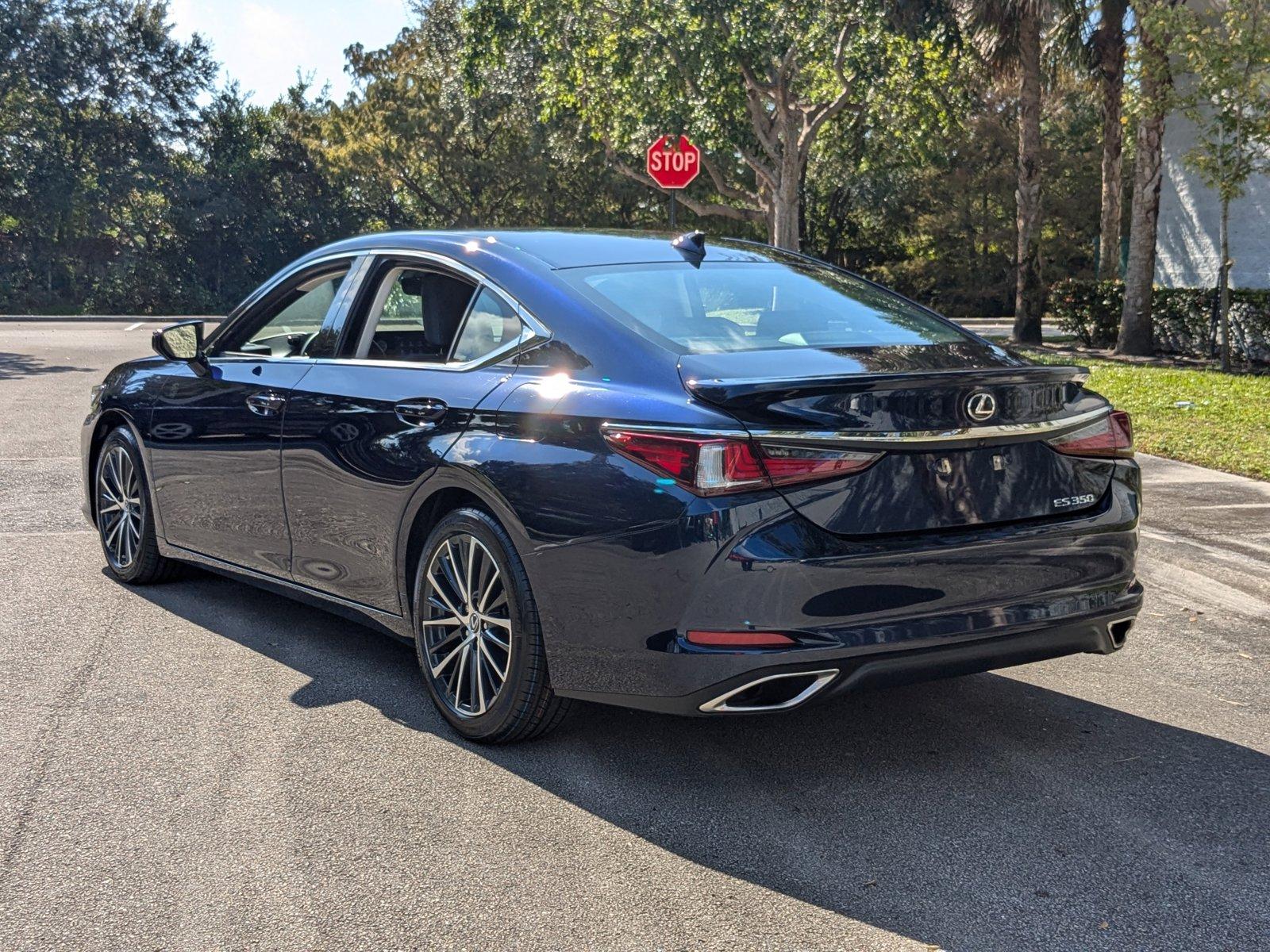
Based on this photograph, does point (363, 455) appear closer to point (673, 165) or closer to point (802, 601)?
point (802, 601)

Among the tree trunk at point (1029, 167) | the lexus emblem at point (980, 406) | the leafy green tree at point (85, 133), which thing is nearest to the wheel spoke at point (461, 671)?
the lexus emblem at point (980, 406)

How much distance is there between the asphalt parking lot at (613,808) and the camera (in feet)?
11.0

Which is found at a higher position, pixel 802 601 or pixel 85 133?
pixel 85 133

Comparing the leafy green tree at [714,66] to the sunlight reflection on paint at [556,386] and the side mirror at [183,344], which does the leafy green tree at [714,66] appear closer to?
the side mirror at [183,344]

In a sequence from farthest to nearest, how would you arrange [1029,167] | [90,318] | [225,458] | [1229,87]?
[90,318]
[1029,167]
[1229,87]
[225,458]

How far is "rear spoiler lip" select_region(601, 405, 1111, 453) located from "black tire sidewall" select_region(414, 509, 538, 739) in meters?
0.57

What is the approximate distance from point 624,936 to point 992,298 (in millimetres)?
44924

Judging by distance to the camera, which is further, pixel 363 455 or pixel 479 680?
pixel 363 455

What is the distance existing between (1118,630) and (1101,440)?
602mm

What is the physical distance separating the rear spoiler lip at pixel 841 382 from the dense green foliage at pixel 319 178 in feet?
119

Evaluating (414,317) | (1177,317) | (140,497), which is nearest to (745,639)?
(414,317)

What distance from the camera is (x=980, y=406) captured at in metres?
4.06

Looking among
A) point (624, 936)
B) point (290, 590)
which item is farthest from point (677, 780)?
point (290, 590)

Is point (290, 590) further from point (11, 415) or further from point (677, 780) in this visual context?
point (11, 415)
